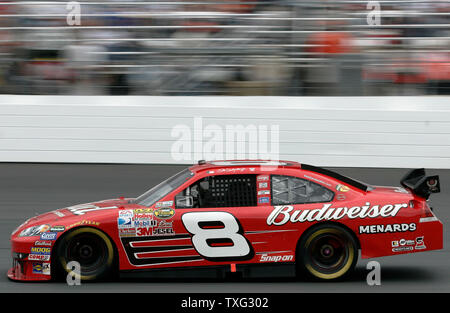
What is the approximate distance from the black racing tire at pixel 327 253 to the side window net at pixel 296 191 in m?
0.28

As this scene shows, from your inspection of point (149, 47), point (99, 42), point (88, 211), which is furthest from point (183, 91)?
point (88, 211)

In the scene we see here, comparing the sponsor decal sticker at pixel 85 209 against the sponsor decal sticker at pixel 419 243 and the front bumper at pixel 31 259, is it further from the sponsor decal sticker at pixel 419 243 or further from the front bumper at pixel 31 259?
the sponsor decal sticker at pixel 419 243

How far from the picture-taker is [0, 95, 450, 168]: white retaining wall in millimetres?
12023

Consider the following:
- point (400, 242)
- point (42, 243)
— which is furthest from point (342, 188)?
point (42, 243)

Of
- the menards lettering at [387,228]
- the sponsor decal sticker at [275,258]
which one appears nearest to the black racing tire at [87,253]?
the sponsor decal sticker at [275,258]

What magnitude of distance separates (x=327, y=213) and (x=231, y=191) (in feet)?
2.89

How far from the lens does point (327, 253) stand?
6070 mm

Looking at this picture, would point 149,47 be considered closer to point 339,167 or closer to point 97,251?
point 339,167

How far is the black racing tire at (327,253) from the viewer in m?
5.99

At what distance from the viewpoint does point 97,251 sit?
600cm

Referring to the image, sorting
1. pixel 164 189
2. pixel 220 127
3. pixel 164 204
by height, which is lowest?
Result: pixel 164 204

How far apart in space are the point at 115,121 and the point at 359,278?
719 cm

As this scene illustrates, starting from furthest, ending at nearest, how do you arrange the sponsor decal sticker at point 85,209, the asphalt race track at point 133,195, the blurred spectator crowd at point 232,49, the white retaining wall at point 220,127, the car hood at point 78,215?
the blurred spectator crowd at point 232,49 → the white retaining wall at point 220,127 → the sponsor decal sticker at point 85,209 → the car hood at point 78,215 → the asphalt race track at point 133,195

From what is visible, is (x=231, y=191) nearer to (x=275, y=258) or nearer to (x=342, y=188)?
(x=275, y=258)
